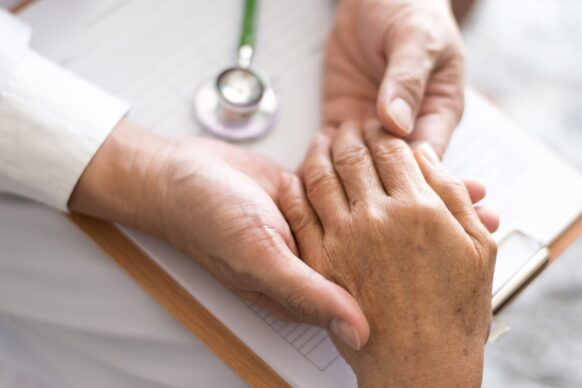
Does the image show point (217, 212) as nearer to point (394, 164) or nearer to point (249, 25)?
point (394, 164)

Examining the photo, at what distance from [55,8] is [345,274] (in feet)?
2.12

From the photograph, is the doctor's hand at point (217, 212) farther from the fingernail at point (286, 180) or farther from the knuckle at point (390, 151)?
the knuckle at point (390, 151)

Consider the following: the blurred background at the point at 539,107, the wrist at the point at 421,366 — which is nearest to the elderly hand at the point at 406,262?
the wrist at the point at 421,366

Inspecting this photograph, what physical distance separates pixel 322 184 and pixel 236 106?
20 cm

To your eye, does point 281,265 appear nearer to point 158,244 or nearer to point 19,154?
point 158,244

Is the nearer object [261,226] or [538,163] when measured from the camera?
[261,226]

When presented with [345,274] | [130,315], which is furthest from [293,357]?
[130,315]

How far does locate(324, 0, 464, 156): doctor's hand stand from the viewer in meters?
0.96

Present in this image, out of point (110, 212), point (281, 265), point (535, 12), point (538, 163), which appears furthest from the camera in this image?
point (535, 12)

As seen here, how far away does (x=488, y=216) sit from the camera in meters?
0.92

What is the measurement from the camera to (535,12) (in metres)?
1.83

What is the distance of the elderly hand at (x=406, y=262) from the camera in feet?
2.61

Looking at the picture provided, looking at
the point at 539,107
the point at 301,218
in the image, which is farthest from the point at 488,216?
the point at 539,107

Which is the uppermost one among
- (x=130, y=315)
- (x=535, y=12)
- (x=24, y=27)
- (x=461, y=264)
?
(x=535, y=12)
